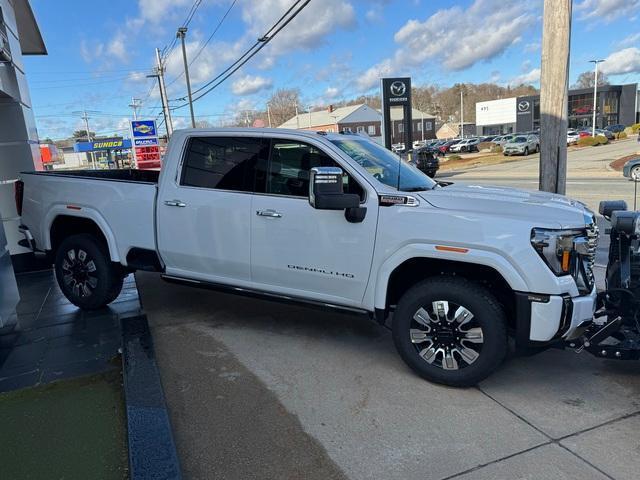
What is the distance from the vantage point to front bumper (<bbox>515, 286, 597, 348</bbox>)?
11.1 ft

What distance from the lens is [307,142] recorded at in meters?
4.40

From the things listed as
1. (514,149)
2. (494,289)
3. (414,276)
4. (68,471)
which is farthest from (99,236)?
(514,149)

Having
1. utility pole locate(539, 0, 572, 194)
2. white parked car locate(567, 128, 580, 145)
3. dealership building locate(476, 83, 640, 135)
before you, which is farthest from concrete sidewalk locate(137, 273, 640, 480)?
dealership building locate(476, 83, 640, 135)

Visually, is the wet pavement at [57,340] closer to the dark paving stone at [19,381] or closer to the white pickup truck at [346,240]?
the dark paving stone at [19,381]

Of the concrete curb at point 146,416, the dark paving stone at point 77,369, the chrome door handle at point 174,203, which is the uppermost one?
the chrome door handle at point 174,203

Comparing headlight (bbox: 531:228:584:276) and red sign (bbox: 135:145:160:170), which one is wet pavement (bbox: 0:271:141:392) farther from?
red sign (bbox: 135:145:160:170)

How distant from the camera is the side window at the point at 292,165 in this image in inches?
171

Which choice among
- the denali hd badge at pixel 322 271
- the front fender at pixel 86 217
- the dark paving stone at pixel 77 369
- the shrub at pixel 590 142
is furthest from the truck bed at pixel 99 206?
the shrub at pixel 590 142

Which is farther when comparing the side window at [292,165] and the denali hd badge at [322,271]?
the side window at [292,165]

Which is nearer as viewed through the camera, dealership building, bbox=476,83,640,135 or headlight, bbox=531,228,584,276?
headlight, bbox=531,228,584,276

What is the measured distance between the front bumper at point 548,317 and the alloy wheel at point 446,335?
0.30 meters

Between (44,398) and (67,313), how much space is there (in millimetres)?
2074

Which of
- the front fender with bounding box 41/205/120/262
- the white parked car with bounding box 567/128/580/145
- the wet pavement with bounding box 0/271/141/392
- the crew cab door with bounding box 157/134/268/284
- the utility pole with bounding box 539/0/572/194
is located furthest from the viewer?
the white parked car with bounding box 567/128/580/145

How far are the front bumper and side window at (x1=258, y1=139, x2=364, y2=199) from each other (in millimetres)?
1738
